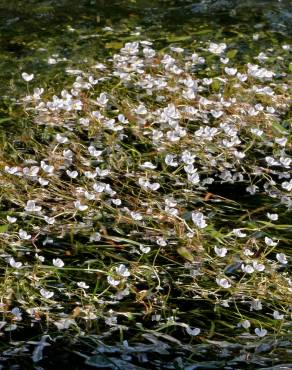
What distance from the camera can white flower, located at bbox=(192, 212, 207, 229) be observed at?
9.74 feet

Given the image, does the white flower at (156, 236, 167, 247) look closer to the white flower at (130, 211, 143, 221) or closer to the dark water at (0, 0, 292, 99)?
the white flower at (130, 211, 143, 221)

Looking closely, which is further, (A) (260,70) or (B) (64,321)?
(A) (260,70)

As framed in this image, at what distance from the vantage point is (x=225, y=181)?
347 cm

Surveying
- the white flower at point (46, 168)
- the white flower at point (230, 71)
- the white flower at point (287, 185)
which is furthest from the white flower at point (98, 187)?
the white flower at point (230, 71)

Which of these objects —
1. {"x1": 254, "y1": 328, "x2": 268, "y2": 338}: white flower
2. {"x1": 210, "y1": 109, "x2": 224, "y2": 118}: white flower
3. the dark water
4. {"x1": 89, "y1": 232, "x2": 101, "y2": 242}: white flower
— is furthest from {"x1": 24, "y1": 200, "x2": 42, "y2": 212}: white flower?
the dark water

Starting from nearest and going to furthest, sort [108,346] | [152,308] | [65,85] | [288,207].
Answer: [108,346] < [152,308] < [288,207] < [65,85]

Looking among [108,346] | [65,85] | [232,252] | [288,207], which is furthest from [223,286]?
[65,85]

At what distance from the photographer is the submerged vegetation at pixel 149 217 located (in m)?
2.50

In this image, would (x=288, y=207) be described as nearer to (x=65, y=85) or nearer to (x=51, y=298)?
(x=51, y=298)

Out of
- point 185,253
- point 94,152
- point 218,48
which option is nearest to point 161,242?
point 185,253

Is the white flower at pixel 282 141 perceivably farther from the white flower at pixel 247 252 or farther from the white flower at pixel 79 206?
the white flower at pixel 79 206

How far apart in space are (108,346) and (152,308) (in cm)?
25

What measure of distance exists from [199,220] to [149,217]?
221mm

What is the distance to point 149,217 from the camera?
308 centimetres
